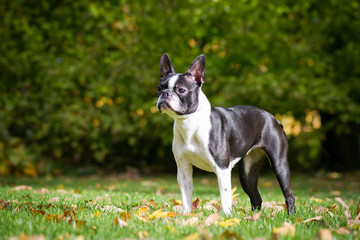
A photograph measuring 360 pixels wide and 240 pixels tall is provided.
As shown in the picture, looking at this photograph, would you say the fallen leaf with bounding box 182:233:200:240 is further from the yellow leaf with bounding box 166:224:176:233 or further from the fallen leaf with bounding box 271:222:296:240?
the fallen leaf with bounding box 271:222:296:240

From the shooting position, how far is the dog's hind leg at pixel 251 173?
4332 millimetres

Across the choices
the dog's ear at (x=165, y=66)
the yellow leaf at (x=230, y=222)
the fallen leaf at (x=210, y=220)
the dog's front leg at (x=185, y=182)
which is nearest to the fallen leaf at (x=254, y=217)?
the yellow leaf at (x=230, y=222)

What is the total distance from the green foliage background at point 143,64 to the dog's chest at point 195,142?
6.27 meters

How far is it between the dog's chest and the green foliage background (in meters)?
6.27

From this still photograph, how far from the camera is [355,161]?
1227cm

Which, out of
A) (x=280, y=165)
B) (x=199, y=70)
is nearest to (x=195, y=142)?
(x=199, y=70)

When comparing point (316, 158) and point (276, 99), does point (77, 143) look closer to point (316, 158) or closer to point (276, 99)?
point (276, 99)

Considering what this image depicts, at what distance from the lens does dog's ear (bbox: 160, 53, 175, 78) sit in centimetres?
391

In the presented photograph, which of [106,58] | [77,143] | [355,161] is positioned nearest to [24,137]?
[77,143]

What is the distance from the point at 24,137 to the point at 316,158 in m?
9.33

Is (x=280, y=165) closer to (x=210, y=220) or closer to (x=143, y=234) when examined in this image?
(x=210, y=220)

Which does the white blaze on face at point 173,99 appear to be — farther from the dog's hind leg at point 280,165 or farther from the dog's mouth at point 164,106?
the dog's hind leg at point 280,165

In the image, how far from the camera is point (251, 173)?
173 inches

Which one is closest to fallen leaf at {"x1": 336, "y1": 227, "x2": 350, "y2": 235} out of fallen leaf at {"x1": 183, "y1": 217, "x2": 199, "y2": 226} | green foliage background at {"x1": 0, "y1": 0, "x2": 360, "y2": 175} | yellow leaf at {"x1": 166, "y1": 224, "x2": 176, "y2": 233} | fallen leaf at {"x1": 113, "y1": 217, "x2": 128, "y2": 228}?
fallen leaf at {"x1": 183, "y1": 217, "x2": 199, "y2": 226}
